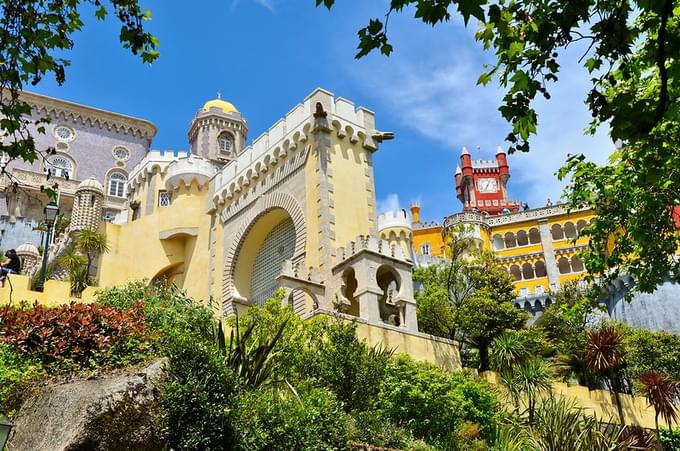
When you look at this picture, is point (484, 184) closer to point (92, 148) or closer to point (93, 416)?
point (92, 148)

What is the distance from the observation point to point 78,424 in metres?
10.1

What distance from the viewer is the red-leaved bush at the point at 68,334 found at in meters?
14.3

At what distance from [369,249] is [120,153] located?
120 ft

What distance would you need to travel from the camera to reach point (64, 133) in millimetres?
52844

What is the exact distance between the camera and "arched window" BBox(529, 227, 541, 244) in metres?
70.1

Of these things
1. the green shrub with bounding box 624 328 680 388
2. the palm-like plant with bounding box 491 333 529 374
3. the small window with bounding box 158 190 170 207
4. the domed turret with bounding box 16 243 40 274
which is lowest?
the palm-like plant with bounding box 491 333 529 374

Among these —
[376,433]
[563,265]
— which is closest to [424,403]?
[376,433]

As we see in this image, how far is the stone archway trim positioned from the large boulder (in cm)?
1470

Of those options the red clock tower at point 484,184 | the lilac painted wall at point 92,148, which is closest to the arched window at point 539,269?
the red clock tower at point 484,184

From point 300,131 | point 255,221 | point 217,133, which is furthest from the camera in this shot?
point 217,133

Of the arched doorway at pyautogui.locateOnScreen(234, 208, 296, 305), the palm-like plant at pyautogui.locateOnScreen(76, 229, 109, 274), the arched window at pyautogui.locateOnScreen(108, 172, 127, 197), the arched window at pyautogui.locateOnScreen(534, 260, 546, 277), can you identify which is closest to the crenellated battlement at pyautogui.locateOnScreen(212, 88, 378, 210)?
the arched doorway at pyautogui.locateOnScreen(234, 208, 296, 305)

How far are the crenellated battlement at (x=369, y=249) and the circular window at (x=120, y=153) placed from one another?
3483 cm

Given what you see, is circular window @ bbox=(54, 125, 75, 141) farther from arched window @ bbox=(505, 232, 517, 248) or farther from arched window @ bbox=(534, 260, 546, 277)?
arched window @ bbox=(534, 260, 546, 277)

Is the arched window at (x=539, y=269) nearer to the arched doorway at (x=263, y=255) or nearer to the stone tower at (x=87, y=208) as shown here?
the arched doorway at (x=263, y=255)
